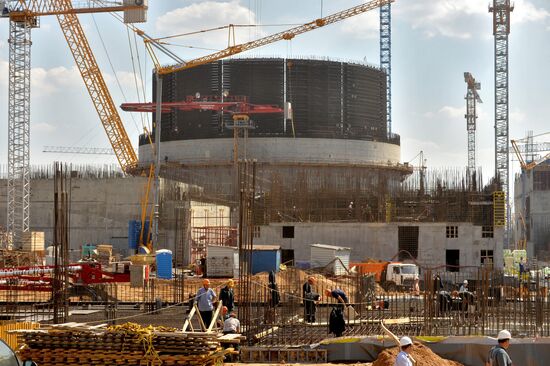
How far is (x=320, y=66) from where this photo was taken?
6450 centimetres

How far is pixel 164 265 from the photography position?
119 ft

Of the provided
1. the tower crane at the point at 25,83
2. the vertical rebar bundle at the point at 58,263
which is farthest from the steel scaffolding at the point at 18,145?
the vertical rebar bundle at the point at 58,263

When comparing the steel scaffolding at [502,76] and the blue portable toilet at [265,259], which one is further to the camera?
the steel scaffolding at [502,76]

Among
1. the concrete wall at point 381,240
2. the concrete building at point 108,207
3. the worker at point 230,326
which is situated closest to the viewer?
the worker at point 230,326

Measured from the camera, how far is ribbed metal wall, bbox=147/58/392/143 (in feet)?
209

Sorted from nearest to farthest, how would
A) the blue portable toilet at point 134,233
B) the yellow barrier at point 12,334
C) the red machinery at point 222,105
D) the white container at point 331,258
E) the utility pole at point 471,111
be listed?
the yellow barrier at point 12,334, the white container at point 331,258, the blue portable toilet at point 134,233, the red machinery at point 222,105, the utility pole at point 471,111

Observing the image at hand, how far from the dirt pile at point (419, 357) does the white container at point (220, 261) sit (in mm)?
21467

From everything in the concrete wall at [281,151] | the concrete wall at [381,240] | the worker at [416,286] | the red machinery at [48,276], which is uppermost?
the concrete wall at [281,151]

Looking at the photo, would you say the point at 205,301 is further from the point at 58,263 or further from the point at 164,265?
the point at 164,265

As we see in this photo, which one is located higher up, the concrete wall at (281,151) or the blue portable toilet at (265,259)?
the concrete wall at (281,151)

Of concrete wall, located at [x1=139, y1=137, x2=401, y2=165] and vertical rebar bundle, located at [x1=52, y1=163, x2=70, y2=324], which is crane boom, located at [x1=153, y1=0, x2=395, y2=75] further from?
vertical rebar bundle, located at [x1=52, y1=163, x2=70, y2=324]

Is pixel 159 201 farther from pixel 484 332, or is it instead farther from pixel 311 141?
pixel 484 332

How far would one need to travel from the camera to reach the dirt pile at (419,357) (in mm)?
14078

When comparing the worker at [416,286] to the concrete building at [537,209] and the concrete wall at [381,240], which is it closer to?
the concrete wall at [381,240]
